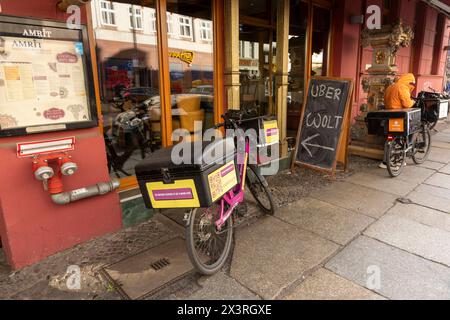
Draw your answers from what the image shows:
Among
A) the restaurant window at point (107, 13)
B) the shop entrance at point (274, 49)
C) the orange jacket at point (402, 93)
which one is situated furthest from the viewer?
the shop entrance at point (274, 49)

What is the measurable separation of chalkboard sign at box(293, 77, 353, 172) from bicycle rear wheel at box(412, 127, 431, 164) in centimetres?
161

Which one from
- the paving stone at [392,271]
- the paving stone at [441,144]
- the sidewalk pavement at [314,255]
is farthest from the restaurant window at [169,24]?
the paving stone at [441,144]

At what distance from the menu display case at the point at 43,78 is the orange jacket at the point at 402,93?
4630 mm

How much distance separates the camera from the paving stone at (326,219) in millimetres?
3271

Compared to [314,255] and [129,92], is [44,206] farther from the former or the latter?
[314,255]

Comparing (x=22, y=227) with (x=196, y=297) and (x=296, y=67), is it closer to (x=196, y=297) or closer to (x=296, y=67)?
(x=196, y=297)

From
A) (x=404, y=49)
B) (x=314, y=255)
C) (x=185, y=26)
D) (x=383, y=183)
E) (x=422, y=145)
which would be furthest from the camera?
(x=404, y=49)

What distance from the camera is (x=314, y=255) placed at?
2883 millimetres

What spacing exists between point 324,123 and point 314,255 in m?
2.63

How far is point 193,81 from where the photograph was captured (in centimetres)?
436

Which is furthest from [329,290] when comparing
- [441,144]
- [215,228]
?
[441,144]

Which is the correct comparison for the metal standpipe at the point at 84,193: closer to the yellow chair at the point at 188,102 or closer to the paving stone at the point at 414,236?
the yellow chair at the point at 188,102
